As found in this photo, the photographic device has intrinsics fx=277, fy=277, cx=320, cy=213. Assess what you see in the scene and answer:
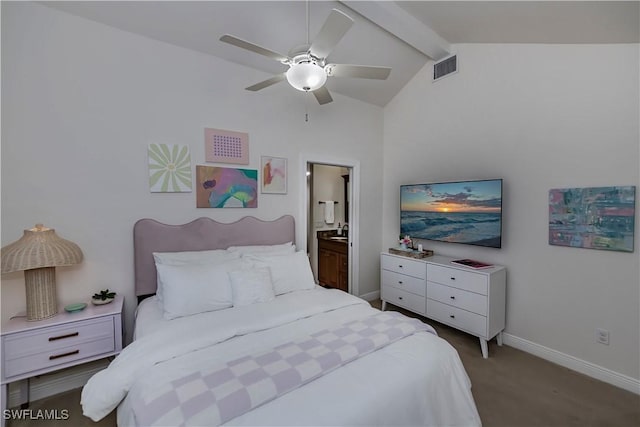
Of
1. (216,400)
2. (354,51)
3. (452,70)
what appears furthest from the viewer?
(452,70)

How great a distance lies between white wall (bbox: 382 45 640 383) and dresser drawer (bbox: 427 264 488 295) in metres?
0.47

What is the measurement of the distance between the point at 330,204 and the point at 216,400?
4097 mm

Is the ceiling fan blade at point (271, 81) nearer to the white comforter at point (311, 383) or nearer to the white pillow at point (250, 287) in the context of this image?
the white pillow at point (250, 287)

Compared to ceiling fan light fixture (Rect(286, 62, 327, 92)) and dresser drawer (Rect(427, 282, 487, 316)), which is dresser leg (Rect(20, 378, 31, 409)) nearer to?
ceiling fan light fixture (Rect(286, 62, 327, 92))

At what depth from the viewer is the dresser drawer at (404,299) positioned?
3.20 m

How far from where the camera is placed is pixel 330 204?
5.06 m

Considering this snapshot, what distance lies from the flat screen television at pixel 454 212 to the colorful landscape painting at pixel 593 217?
17.5 inches

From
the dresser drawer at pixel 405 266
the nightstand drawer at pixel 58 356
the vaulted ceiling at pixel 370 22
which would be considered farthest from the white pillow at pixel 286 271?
the vaulted ceiling at pixel 370 22

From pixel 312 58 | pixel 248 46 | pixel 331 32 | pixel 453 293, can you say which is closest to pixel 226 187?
pixel 248 46

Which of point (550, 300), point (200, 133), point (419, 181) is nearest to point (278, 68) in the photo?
point (200, 133)

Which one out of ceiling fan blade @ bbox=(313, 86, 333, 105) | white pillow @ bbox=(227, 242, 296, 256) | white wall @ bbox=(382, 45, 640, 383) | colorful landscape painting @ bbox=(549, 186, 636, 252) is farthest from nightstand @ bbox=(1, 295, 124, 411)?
colorful landscape painting @ bbox=(549, 186, 636, 252)

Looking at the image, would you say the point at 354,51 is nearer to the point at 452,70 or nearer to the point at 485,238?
the point at 452,70

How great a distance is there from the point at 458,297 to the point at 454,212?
94cm

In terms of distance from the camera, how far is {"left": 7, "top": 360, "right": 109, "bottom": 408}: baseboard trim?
1.96 meters
